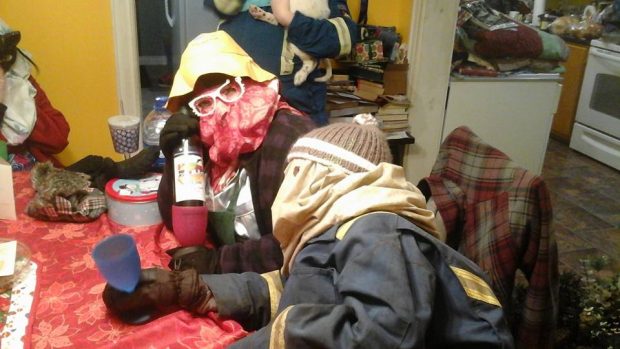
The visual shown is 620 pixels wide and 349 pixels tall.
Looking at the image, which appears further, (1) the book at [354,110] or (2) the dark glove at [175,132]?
(1) the book at [354,110]

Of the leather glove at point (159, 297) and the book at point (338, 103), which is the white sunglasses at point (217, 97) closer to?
the leather glove at point (159, 297)

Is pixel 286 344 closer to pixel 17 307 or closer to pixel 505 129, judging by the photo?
pixel 17 307

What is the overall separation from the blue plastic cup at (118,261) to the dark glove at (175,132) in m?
0.36

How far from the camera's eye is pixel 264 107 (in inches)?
47.9

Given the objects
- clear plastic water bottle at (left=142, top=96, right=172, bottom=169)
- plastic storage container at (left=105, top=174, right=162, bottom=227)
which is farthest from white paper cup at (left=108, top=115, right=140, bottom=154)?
plastic storage container at (left=105, top=174, right=162, bottom=227)

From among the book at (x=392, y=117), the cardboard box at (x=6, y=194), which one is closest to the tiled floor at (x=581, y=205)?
the book at (x=392, y=117)

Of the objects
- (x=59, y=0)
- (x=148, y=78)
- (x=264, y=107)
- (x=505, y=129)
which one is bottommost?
(x=505, y=129)

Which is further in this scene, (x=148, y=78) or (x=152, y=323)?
(x=148, y=78)

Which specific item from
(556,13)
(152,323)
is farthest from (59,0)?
(556,13)

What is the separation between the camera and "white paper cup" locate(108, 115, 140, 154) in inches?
55.2

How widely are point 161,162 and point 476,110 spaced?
1.84m

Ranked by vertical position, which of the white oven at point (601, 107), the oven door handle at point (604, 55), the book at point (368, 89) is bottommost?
the white oven at point (601, 107)

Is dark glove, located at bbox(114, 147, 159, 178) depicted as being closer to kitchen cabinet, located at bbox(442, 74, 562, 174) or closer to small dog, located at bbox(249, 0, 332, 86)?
small dog, located at bbox(249, 0, 332, 86)

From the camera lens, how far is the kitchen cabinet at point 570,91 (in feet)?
12.7
